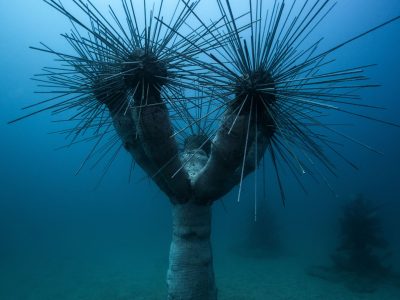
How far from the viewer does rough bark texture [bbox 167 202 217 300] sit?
4.11 m

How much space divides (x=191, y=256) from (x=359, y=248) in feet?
34.8

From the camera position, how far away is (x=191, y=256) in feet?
13.7

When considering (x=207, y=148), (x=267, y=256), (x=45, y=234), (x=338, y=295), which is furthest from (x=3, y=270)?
(x=45, y=234)

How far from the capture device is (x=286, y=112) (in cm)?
308

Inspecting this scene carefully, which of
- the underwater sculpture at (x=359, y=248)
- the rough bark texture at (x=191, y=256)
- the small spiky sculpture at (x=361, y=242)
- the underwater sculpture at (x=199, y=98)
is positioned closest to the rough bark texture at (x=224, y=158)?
the underwater sculpture at (x=199, y=98)

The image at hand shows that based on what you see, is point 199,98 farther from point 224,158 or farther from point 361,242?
point 361,242

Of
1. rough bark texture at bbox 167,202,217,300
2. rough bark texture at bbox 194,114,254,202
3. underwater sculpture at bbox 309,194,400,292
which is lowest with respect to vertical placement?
rough bark texture at bbox 167,202,217,300

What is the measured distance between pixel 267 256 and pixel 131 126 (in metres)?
14.6

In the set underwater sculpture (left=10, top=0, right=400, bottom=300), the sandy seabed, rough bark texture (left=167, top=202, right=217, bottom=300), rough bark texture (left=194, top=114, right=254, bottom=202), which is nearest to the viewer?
underwater sculpture (left=10, top=0, right=400, bottom=300)

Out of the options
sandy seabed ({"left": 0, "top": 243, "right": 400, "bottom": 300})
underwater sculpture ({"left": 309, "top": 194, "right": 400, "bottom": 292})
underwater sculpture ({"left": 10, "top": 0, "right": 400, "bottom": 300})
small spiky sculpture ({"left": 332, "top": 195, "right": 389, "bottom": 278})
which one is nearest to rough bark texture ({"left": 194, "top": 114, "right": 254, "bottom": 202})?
underwater sculpture ({"left": 10, "top": 0, "right": 400, "bottom": 300})

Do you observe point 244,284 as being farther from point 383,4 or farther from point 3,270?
point 383,4

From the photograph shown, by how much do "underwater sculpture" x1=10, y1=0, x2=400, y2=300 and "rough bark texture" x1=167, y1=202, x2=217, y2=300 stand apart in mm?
12

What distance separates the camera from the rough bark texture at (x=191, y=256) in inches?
162

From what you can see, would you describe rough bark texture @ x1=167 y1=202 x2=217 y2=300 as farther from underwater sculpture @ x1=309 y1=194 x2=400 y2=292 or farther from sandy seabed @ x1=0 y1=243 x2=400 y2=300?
underwater sculpture @ x1=309 y1=194 x2=400 y2=292
